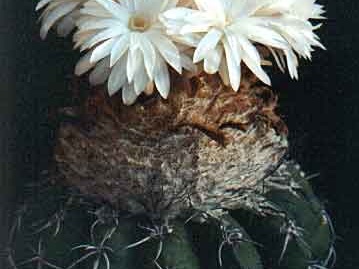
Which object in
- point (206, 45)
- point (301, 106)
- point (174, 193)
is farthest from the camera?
point (301, 106)

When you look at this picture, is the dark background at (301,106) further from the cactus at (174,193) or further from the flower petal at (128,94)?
the flower petal at (128,94)

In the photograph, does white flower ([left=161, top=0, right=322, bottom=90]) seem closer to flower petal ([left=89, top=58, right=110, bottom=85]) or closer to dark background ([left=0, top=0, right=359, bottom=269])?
flower petal ([left=89, top=58, right=110, bottom=85])

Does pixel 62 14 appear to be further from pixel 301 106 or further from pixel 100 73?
pixel 301 106

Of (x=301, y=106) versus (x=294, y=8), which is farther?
(x=301, y=106)

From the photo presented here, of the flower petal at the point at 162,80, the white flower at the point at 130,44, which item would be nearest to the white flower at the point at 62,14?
the white flower at the point at 130,44

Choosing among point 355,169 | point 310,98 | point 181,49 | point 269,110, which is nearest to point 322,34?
point 310,98

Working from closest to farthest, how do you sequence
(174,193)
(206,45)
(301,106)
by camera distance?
(206,45)
(174,193)
(301,106)

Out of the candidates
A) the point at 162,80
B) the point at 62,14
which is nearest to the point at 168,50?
the point at 162,80
